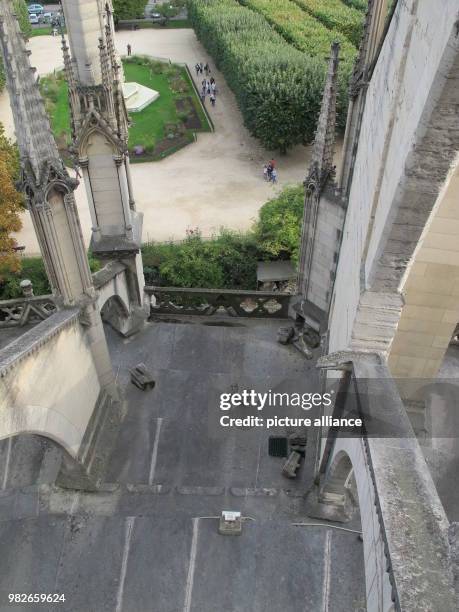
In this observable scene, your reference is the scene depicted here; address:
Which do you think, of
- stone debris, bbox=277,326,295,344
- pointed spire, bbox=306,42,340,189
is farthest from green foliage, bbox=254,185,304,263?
pointed spire, bbox=306,42,340,189

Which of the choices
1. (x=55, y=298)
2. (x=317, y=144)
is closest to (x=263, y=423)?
(x=55, y=298)

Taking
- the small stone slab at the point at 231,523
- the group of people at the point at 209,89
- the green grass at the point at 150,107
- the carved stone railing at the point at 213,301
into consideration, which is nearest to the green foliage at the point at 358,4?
the group of people at the point at 209,89

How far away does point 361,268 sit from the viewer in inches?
A: 340

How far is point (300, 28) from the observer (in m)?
47.3

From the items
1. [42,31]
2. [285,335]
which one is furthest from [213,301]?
[42,31]

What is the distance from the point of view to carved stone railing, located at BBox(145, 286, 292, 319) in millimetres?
17953

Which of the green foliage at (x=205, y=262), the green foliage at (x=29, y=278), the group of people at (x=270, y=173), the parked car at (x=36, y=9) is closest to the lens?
the green foliage at (x=29, y=278)

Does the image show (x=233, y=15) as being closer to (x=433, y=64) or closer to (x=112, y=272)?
(x=112, y=272)

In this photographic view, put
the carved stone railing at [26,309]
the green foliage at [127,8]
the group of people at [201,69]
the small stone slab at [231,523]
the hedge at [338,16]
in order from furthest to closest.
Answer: the green foliage at [127,8] → the group of people at [201,69] → the hedge at [338,16] → the carved stone railing at [26,309] → the small stone slab at [231,523]

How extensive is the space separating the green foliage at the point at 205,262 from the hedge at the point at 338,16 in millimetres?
32351

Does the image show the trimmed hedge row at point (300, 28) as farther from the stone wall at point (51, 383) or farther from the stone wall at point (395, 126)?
the stone wall at point (51, 383)

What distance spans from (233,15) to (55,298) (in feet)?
155

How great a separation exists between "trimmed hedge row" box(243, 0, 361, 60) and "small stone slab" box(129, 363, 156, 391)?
109 feet

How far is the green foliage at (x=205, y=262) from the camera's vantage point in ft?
84.9
